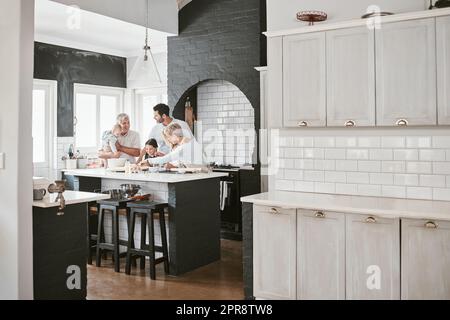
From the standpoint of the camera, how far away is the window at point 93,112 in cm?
839

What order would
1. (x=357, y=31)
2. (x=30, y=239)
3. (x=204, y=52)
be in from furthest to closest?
(x=204, y=52) < (x=357, y=31) < (x=30, y=239)

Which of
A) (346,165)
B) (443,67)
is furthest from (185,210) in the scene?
(443,67)

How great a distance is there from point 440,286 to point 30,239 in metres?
3.09

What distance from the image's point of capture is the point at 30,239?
12.0 ft

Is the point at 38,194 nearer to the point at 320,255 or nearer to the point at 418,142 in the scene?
the point at 320,255

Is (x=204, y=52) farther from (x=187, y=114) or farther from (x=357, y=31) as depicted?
(x=357, y=31)

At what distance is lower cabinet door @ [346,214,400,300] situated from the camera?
337 centimetres

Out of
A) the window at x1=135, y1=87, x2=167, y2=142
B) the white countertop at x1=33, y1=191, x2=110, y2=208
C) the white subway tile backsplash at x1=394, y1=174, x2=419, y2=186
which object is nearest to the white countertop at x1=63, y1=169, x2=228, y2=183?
the white countertop at x1=33, y1=191, x2=110, y2=208

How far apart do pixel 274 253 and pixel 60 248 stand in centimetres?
185

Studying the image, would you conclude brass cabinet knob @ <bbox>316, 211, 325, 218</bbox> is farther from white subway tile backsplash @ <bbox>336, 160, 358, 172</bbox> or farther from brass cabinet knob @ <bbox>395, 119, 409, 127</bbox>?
brass cabinet knob @ <bbox>395, 119, 409, 127</bbox>

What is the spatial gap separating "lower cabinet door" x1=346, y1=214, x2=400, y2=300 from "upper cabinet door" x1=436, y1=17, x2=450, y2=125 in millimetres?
955

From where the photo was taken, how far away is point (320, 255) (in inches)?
145

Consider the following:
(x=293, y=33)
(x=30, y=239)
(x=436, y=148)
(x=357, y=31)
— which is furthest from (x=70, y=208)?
(x=436, y=148)

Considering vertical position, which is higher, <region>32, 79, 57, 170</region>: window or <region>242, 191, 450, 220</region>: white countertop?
<region>32, 79, 57, 170</region>: window
